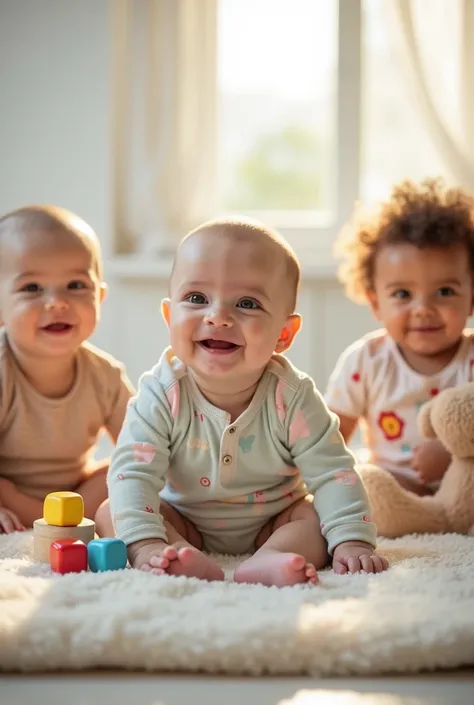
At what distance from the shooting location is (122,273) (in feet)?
8.05

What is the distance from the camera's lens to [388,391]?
1.77 meters

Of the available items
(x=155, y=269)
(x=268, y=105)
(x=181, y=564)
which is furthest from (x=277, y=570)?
(x=268, y=105)

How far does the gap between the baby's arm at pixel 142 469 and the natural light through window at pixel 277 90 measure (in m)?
1.35

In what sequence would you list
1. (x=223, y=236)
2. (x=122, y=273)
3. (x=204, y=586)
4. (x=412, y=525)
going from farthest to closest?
(x=122, y=273), (x=412, y=525), (x=223, y=236), (x=204, y=586)

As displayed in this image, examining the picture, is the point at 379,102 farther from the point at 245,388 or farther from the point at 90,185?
the point at 245,388

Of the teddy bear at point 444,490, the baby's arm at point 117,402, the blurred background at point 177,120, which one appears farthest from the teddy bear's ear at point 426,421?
the blurred background at point 177,120

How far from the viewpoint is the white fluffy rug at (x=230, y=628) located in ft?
2.93

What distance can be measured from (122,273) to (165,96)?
18.6 inches

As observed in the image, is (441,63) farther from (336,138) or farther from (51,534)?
(51,534)

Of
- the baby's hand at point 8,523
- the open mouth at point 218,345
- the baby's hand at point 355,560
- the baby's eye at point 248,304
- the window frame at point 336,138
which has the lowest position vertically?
the baby's hand at point 8,523

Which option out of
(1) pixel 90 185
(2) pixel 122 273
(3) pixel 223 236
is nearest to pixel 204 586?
(3) pixel 223 236

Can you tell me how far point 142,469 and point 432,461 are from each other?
0.62 meters

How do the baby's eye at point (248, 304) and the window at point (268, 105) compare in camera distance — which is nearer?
the baby's eye at point (248, 304)

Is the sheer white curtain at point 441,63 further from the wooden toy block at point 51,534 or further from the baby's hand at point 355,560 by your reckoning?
the wooden toy block at point 51,534
